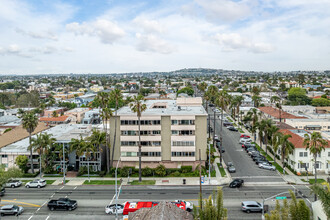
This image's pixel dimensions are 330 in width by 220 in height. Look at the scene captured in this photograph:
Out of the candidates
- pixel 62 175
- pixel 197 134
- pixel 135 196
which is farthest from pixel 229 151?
pixel 62 175

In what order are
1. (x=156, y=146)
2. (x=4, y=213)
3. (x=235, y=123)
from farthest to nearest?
(x=235, y=123), (x=156, y=146), (x=4, y=213)

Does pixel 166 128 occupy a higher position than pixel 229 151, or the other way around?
pixel 166 128

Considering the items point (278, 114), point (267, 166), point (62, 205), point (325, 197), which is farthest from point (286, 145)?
point (62, 205)

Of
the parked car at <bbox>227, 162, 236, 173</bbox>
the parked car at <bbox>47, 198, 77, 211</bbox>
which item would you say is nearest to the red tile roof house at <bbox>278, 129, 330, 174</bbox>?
the parked car at <bbox>227, 162, 236, 173</bbox>

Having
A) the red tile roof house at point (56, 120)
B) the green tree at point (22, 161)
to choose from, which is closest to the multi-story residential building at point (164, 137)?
the green tree at point (22, 161)

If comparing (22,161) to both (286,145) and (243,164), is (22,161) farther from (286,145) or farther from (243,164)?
(286,145)

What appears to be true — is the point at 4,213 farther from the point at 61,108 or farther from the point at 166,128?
the point at 61,108

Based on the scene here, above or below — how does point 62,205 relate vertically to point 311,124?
below

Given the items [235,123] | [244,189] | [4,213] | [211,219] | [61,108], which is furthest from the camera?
[61,108]
